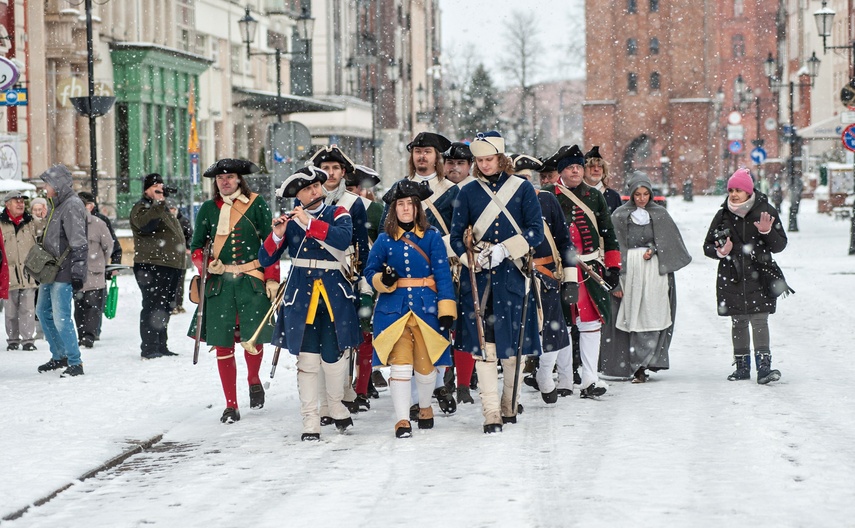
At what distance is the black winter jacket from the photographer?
11.5 meters

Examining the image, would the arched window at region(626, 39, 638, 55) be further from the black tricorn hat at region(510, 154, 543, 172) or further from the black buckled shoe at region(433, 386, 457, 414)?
the black buckled shoe at region(433, 386, 457, 414)

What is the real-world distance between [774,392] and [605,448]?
9.50 feet

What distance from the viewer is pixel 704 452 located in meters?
8.07

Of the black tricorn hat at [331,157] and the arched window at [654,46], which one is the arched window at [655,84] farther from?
the black tricorn hat at [331,157]

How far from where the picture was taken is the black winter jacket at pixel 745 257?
37.6 ft

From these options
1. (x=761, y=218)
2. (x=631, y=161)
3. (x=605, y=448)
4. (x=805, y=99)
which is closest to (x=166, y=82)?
(x=761, y=218)

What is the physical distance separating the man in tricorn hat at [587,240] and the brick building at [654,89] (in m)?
84.2

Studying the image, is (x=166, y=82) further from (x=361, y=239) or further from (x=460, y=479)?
(x=460, y=479)

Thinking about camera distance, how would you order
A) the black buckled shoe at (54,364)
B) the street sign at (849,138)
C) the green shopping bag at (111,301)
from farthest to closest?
1. the street sign at (849,138)
2. the green shopping bag at (111,301)
3. the black buckled shoe at (54,364)

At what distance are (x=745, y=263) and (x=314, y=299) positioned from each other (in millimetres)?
4095

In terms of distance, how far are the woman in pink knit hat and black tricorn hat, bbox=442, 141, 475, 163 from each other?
2.35 metres

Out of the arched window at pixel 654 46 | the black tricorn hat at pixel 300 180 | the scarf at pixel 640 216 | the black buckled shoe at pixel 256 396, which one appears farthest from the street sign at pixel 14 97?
the arched window at pixel 654 46

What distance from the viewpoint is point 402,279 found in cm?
900

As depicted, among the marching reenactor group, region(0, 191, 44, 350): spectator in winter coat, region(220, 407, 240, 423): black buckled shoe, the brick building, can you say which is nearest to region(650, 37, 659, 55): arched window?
the brick building
